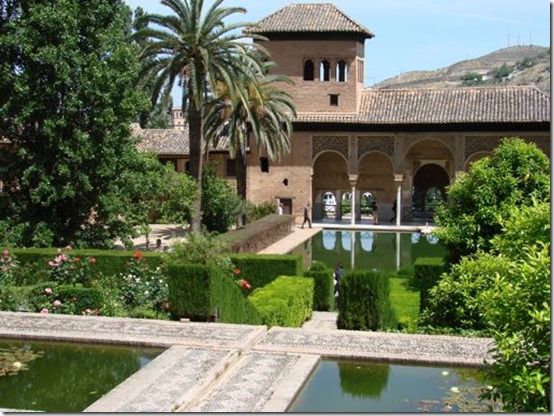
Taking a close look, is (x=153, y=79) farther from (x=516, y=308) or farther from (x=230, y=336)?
(x=516, y=308)

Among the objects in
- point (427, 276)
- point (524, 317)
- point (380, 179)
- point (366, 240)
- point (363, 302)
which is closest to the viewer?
point (524, 317)

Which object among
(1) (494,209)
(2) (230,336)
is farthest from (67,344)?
(1) (494,209)

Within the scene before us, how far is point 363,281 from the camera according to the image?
15078 millimetres

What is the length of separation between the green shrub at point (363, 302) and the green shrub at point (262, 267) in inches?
128

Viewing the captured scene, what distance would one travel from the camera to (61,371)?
10922 millimetres

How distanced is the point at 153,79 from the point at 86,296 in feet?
33.3

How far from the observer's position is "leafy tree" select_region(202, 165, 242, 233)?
31531 millimetres

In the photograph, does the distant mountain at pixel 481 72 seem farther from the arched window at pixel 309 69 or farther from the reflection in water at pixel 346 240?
the reflection in water at pixel 346 240

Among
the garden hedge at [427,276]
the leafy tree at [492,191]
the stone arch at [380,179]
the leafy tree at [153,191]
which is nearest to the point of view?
the leafy tree at [492,191]

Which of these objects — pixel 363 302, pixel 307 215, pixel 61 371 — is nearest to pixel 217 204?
pixel 307 215

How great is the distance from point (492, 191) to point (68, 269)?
8235mm

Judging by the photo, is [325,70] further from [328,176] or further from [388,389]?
[388,389]

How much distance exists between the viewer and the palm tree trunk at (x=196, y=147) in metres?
24.0

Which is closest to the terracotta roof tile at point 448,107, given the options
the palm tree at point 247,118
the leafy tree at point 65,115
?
the palm tree at point 247,118
